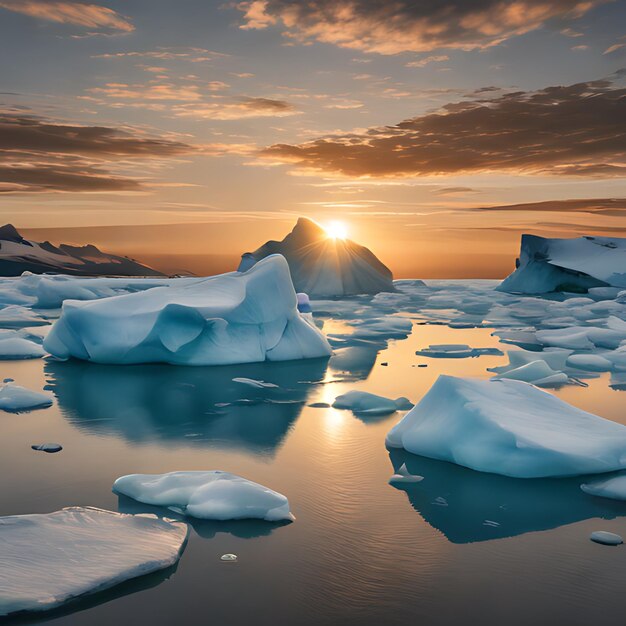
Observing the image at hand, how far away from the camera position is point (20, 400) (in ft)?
23.0

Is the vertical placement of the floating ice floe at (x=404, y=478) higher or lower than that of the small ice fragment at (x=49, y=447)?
higher

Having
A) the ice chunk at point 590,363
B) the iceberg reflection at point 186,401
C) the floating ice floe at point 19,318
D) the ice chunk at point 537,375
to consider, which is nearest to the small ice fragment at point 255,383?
the iceberg reflection at point 186,401

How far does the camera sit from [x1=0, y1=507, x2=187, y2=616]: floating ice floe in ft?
9.62

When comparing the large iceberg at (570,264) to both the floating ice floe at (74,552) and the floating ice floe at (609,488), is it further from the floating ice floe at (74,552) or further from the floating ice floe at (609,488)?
the floating ice floe at (74,552)

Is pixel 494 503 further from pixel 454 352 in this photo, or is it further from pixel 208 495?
pixel 454 352

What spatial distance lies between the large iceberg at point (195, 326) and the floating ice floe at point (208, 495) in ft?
16.9

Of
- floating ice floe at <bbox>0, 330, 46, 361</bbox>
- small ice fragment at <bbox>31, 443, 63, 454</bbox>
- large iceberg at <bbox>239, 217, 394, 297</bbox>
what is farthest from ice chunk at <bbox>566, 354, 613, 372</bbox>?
large iceberg at <bbox>239, 217, 394, 297</bbox>

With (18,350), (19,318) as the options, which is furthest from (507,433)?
(19,318)

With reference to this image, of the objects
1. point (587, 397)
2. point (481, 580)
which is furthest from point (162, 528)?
point (587, 397)

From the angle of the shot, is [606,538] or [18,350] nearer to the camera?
[606,538]

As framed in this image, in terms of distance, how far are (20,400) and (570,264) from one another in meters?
27.0

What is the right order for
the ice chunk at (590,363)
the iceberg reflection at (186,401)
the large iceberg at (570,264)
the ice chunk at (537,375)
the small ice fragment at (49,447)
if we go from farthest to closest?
the large iceberg at (570,264), the ice chunk at (590,363), the ice chunk at (537,375), the iceberg reflection at (186,401), the small ice fragment at (49,447)

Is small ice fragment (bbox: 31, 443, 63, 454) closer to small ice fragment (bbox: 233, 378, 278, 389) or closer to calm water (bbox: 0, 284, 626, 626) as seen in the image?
calm water (bbox: 0, 284, 626, 626)

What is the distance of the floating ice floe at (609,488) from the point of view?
4387mm
